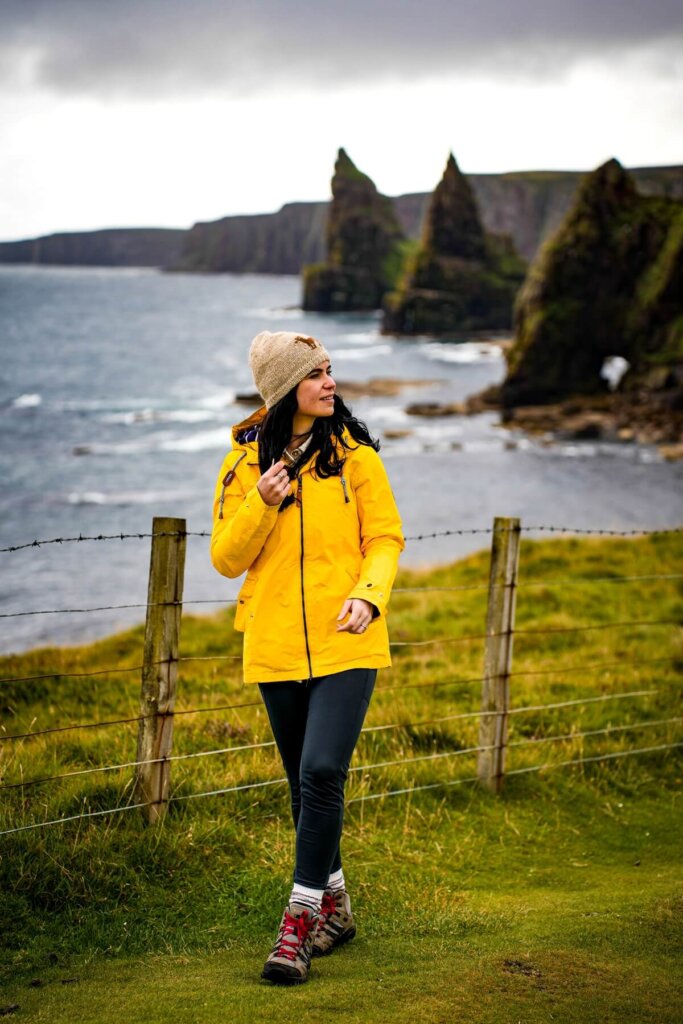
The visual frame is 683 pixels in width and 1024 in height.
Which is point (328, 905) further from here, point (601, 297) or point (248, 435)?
point (601, 297)

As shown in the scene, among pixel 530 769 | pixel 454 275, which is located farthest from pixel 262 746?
pixel 454 275

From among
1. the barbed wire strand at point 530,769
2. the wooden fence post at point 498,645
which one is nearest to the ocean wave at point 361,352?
the barbed wire strand at point 530,769

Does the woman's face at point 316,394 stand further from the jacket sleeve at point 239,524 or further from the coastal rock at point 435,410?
the coastal rock at point 435,410

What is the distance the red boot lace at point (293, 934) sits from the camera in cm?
359

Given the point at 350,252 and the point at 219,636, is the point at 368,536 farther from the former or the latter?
the point at 350,252

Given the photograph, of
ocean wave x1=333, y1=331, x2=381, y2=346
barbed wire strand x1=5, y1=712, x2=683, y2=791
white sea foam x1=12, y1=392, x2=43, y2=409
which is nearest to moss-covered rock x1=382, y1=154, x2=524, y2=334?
ocean wave x1=333, y1=331, x2=381, y2=346

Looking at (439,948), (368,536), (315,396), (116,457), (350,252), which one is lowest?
(116,457)

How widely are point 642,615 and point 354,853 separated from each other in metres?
8.91

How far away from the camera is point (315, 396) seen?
3.70m

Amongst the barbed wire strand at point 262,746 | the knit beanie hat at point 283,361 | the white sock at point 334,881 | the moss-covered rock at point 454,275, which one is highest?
the moss-covered rock at point 454,275

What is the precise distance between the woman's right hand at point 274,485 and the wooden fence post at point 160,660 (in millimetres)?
1490

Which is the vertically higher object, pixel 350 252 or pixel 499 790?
pixel 350 252

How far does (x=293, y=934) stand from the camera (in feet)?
11.8

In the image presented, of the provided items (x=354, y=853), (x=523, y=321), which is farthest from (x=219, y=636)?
(x=523, y=321)
